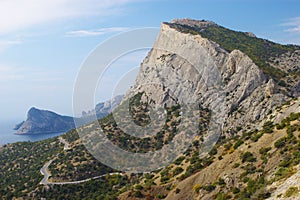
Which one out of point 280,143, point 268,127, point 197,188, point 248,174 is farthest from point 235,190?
point 268,127

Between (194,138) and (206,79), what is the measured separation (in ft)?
57.8

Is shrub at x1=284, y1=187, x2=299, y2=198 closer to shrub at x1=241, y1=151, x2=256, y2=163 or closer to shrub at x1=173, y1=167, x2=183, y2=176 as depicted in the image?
shrub at x1=241, y1=151, x2=256, y2=163

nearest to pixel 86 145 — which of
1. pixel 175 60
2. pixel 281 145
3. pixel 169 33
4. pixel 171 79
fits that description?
pixel 171 79

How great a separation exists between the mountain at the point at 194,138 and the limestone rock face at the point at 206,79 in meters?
0.24

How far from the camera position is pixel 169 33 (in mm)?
104250

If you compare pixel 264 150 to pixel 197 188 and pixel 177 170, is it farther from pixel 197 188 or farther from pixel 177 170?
pixel 177 170

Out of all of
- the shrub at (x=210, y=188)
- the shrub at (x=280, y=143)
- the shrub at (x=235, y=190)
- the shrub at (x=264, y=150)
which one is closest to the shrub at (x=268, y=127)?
the shrub at (x=280, y=143)

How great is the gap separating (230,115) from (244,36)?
62748 millimetres

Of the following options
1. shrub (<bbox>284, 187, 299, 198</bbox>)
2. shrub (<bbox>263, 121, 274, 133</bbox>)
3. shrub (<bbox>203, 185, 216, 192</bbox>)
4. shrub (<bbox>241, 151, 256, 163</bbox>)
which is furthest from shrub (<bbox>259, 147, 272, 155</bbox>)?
shrub (<bbox>284, 187, 299, 198</bbox>)

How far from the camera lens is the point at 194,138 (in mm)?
65000

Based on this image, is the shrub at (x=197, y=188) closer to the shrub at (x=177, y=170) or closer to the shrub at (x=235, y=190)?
the shrub at (x=235, y=190)

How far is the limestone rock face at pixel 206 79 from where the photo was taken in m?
62.1

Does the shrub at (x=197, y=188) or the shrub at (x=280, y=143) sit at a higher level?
the shrub at (x=280, y=143)

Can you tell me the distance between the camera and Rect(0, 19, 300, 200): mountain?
3244 cm
